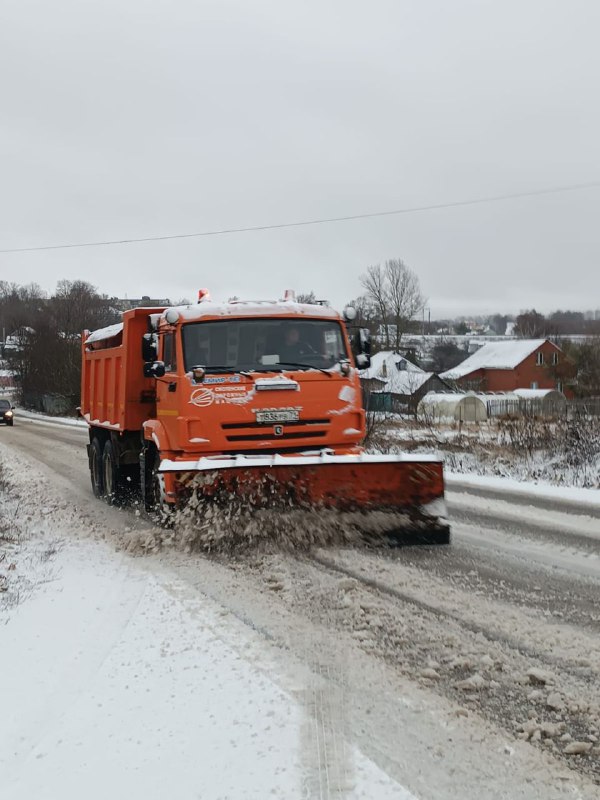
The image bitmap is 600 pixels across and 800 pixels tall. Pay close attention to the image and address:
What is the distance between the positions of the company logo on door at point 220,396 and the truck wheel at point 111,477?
3636mm

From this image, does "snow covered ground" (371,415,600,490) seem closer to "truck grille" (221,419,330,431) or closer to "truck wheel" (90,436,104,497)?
"truck grille" (221,419,330,431)

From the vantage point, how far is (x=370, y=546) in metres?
7.65

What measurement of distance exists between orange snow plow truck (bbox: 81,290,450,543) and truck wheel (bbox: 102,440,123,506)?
158 cm

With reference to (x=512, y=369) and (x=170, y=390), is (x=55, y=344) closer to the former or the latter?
(x=512, y=369)

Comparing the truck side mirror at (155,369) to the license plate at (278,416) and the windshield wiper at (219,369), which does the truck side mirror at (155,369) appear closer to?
the windshield wiper at (219,369)

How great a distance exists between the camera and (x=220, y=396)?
8289 mm

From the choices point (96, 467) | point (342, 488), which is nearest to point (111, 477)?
point (96, 467)

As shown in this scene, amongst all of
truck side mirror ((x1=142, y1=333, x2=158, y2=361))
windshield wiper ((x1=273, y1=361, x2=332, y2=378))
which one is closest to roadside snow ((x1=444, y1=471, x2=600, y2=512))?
windshield wiper ((x1=273, y1=361, x2=332, y2=378))

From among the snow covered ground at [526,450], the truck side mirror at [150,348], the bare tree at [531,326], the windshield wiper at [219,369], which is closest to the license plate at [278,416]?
the windshield wiper at [219,369]

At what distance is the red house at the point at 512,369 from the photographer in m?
74.4

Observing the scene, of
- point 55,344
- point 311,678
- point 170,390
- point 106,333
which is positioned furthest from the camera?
point 55,344

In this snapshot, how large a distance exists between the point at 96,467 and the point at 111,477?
1.19 metres

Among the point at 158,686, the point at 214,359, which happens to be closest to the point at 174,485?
the point at 214,359

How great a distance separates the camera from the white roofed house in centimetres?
1976
